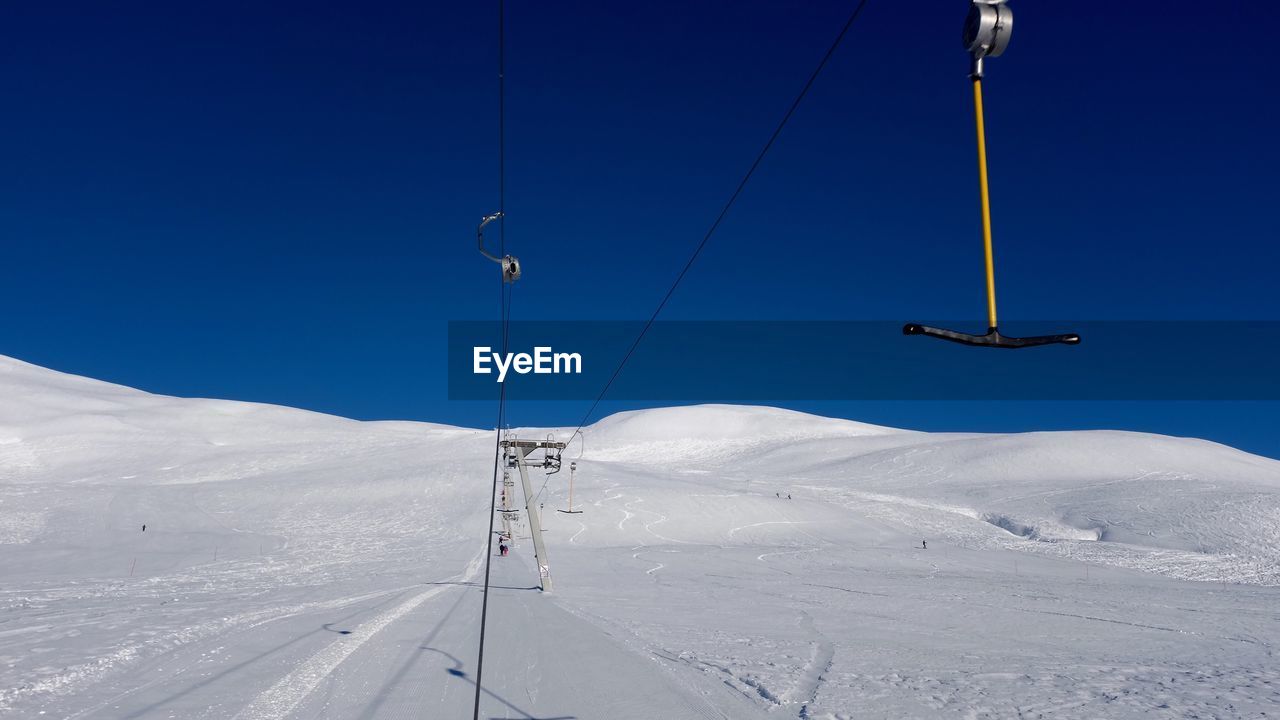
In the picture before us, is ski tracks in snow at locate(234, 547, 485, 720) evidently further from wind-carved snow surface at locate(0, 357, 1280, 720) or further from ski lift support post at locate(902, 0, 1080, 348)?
ski lift support post at locate(902, 0, 1080, 348)

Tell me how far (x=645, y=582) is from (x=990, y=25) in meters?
29.6

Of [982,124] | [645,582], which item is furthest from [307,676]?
[645,582]

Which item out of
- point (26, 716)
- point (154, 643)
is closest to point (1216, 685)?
point (26, 716)

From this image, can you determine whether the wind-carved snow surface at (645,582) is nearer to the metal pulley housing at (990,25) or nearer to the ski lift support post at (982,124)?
the ski lift support post at (982,124)

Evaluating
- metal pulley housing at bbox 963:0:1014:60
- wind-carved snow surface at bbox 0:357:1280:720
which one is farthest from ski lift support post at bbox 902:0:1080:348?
wind-carved snow surface at bbox 0:357:1280:720

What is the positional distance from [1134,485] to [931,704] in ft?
255

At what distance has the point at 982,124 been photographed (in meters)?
3.77

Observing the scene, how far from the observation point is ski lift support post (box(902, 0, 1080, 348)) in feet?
11.2

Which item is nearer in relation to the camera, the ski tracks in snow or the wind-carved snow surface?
the ski tracks in snow

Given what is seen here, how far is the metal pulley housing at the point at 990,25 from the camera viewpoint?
3400mm

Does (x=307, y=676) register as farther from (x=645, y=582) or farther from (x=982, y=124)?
(x=645, y=582)

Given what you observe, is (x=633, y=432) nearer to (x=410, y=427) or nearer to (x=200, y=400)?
(x=410, y=427)

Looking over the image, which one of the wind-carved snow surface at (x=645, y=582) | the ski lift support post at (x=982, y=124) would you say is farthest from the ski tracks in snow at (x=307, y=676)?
the ski lift support post at (x=982, y=124)

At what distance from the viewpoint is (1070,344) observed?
3.62 meters
